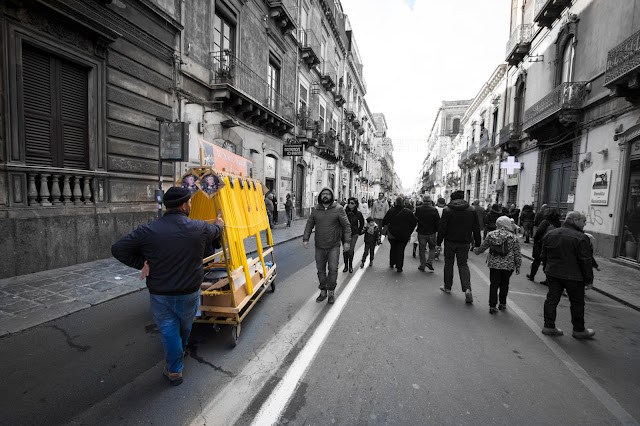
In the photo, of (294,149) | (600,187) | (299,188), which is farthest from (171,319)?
(299,188)

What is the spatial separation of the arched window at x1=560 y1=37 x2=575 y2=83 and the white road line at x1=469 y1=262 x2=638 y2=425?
13449 mm

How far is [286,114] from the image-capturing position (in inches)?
695

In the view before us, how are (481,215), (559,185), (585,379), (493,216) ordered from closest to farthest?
(585,379) → (493,216) → (481,215) → (559,185)

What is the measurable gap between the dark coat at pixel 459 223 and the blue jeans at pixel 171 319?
4.56 m

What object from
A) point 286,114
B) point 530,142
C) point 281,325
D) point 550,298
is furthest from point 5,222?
point 530,142

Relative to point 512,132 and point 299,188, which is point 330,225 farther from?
point 512,132

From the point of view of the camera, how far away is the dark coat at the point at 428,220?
7.57 metres

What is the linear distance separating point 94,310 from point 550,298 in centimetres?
640

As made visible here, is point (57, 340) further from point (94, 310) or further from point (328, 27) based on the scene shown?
point (328, 27)

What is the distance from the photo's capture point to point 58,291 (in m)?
5.03

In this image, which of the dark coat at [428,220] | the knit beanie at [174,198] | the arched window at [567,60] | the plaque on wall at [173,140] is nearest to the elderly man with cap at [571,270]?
the dark coat at [428,220]

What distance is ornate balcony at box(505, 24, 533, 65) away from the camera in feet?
55.4

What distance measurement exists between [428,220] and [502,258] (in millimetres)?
2976

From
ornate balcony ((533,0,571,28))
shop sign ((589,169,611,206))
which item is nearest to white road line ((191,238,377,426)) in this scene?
shop sign ((589,169,611,206))
